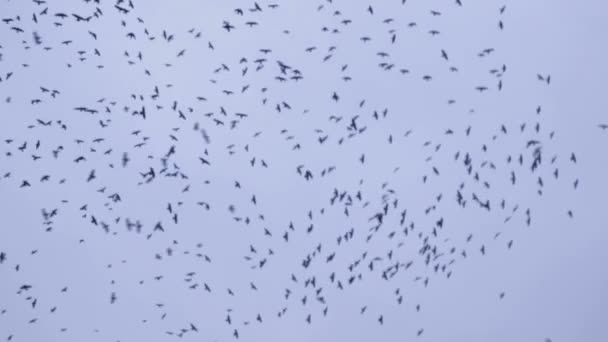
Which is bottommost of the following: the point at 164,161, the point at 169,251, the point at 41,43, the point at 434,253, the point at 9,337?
the point at 9,337

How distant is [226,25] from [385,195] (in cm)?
2008

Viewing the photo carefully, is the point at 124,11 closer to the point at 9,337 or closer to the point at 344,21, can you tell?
the point at 344,21

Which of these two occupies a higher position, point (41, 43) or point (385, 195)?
point (41, 43)

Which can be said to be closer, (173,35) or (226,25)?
(226,25)

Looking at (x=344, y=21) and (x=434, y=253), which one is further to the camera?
(x=434, y=253)

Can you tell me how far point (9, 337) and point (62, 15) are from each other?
2318 cm

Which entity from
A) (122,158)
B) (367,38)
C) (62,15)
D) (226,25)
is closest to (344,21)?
(367,38)

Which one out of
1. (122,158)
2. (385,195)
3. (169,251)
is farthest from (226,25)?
(385,195)

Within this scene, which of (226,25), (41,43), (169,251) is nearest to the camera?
(226,25)

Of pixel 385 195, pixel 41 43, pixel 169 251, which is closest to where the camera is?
pixel 41 43

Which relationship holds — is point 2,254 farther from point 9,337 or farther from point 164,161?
point 164,161

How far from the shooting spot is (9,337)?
3650 cm

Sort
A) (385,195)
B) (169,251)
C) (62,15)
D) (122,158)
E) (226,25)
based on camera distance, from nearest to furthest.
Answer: (226,25)
(62,15)
(122,158)
(169,251)
(385,195)

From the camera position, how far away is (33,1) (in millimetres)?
19953
